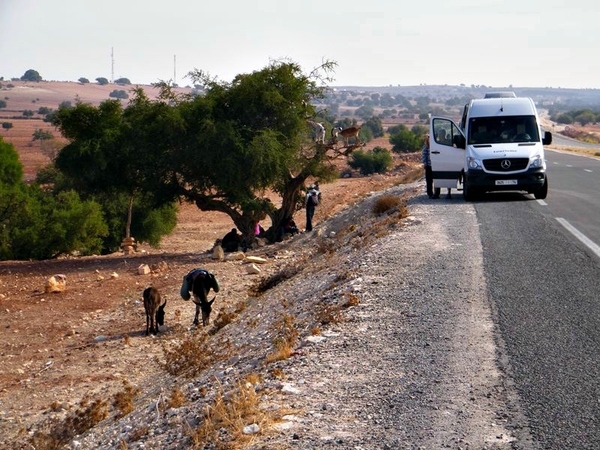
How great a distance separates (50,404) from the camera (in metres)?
14.5

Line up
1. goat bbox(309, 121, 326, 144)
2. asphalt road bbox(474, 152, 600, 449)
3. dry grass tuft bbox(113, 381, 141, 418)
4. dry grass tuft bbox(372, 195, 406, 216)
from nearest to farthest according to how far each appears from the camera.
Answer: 1. asphalt road bbox(474, 152, 600, 449)
2. dry grass tuft bbox(113, 381, 141, 418)
3. dry grass tuft bbox(372, 195, 406, 216)
4. goat bbox(309, 121, 326, 144)

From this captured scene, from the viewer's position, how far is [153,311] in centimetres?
1856

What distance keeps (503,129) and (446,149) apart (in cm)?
148

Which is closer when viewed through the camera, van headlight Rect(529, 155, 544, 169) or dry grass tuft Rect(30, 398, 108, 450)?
dry grass tuft Rect(30, 398, 108, 450)

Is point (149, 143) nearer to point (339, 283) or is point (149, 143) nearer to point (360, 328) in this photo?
point (339, 283)

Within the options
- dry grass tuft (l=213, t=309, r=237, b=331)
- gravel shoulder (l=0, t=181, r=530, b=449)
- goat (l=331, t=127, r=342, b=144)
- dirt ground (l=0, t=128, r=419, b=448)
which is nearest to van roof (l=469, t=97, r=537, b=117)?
gravel shoulder (l=0, t=181, r=530, b=449)

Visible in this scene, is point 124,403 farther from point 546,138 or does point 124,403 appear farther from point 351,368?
point 546,138

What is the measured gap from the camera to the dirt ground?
50.0ft

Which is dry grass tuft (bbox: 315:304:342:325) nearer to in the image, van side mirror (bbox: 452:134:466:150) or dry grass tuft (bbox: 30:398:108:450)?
dry grass tuft (bbox: 30:398:108:450)

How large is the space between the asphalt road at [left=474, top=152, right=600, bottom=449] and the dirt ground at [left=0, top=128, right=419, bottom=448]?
21.0 feet

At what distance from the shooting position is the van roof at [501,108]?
22.9 m

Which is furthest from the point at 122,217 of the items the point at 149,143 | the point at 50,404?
the point at 50,404

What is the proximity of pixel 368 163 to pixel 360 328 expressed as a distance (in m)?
61.8

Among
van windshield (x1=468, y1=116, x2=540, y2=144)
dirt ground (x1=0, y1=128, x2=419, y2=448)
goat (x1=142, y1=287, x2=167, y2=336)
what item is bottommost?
dirt ground (x1=0, y1=128, x2=419, y2=448)
